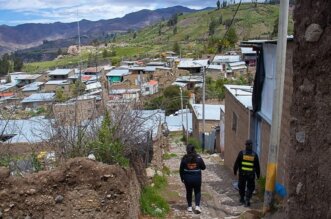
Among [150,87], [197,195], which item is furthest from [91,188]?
[150,87]

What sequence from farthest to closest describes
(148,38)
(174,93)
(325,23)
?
1. (148,38)
2. (174,93)
3. (325,23)

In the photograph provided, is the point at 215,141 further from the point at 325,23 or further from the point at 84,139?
the point at 325,23

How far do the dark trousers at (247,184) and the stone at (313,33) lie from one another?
617 cm

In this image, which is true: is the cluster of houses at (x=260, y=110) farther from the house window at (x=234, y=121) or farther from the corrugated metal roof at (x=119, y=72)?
the corrugated metal roof at (x=119, y=72)

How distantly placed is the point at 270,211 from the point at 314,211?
4640mm

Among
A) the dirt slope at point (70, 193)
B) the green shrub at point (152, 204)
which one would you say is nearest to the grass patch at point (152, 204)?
the green shrub at point (152, 204)

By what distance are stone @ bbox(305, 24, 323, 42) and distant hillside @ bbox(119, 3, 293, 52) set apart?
9103 cm

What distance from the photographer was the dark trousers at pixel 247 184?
8.95 m

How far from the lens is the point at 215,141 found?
85.1ft

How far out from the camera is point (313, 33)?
9.79ft

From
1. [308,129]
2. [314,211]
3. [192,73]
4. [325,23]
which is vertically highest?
[325,23]

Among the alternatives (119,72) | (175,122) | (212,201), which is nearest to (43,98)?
(212,201)

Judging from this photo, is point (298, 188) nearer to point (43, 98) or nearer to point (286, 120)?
point (286, 120)

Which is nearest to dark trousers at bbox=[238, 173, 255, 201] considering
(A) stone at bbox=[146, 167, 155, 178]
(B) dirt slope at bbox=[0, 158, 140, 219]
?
(A) stone at bbox=[146, 167, 155, 178]
